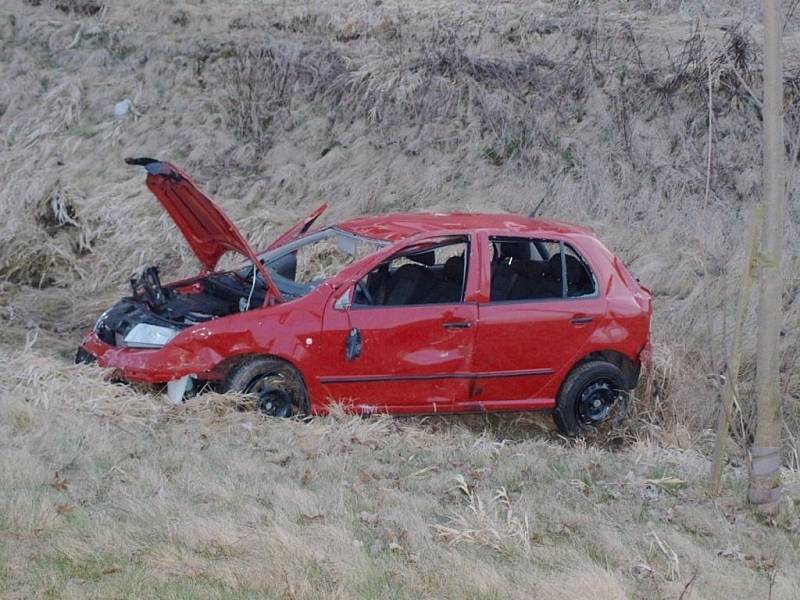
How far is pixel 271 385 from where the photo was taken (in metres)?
8.23

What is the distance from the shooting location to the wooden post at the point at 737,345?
565 cm

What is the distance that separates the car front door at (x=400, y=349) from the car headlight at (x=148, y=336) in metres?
1.07

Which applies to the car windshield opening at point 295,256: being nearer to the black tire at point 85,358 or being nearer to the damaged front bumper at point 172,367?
the damaged front bumper at point 172,367

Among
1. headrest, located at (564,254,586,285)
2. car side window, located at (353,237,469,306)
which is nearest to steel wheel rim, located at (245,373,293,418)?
car side window, located at (353,237,469,306)

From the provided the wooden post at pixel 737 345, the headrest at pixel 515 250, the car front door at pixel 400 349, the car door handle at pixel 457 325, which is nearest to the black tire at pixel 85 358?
the car front door at pixel 400 349

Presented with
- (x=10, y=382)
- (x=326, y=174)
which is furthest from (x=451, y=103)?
(x=10, y=382)

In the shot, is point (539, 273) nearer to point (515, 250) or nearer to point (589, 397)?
point (515, 250)

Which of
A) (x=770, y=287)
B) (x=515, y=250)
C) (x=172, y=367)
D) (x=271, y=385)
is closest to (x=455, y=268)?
(x=515, y=250)

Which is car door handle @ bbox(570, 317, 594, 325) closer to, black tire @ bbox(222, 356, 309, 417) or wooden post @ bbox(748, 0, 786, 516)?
black tire @ bbox(222, 356, 309, 417)

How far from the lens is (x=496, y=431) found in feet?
30.0

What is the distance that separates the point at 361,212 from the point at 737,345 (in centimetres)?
954

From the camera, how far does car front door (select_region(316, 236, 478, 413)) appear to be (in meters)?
8.29

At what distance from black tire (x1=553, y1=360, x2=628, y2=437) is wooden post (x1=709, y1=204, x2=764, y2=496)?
247 centimetres

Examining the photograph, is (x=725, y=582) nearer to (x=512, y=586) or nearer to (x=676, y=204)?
(x=512, y=586)
